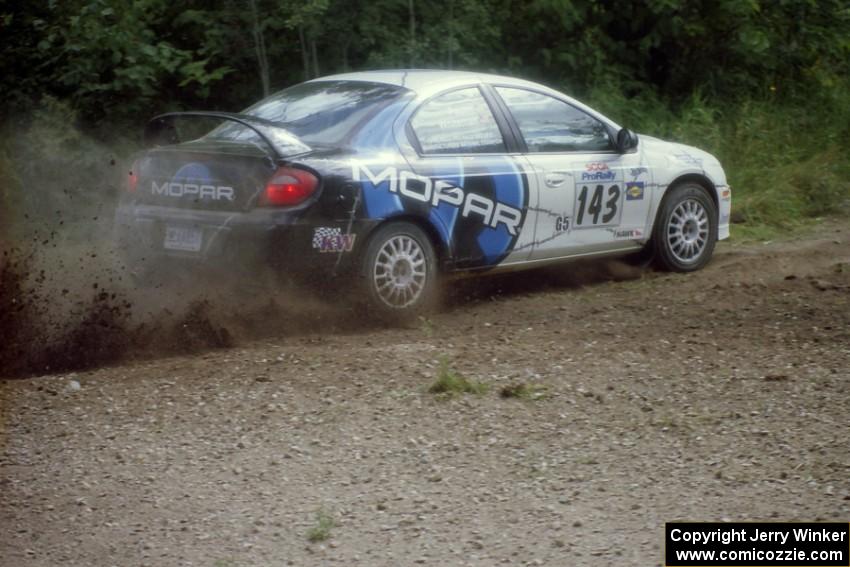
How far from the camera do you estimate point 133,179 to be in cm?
791

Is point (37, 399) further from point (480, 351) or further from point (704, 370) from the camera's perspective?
point (704, 370)

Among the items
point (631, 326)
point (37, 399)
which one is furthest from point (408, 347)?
point (37, 399)

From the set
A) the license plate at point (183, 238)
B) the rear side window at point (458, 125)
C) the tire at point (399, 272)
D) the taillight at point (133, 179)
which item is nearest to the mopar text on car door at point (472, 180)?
the rear side window at point (458, 125)

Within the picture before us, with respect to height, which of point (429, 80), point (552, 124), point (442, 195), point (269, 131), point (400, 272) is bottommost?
point (400, 272)

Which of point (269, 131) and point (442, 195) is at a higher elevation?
point (269, 131)

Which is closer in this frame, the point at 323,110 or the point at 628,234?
Answer: the point at 323,110

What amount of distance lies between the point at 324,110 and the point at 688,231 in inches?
129

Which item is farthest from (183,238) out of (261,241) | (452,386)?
(452,386)

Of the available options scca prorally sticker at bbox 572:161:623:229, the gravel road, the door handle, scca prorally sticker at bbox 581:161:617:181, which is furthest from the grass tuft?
scca prorally sticker at bbox 581:161:617:181

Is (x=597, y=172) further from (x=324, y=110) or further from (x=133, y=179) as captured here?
(x=133, y=179)

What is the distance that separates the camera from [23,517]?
4953 mm

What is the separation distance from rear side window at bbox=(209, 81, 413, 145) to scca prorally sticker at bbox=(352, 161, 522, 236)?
0.34 meters

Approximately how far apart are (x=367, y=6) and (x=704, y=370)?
21.9 feet

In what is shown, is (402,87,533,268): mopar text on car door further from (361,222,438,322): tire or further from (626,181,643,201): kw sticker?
(626,181,643,201): kw sticker
